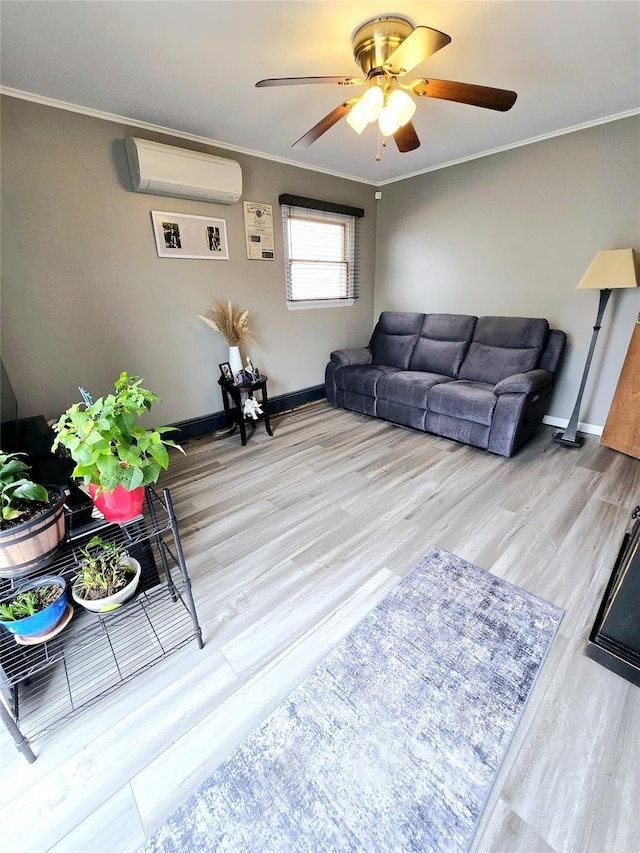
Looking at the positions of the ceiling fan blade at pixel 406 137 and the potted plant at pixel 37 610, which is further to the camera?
the ceiling fan blade at pixel 406 137

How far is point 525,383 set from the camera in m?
2.70

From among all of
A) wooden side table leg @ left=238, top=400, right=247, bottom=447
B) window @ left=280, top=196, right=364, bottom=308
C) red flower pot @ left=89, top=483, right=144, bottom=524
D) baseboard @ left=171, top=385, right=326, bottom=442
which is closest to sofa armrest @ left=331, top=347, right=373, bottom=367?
baseboard @ left=171, top=385, right=326, bottom=442

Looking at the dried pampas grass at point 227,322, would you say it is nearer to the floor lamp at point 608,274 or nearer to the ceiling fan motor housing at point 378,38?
the ceiling fan motor housing at point 378,38

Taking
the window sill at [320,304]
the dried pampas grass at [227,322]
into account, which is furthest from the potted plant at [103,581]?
the window sill at [320,304]

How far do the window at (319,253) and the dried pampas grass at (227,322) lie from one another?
28.7 inches

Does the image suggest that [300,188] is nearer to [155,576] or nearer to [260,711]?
[155,576]

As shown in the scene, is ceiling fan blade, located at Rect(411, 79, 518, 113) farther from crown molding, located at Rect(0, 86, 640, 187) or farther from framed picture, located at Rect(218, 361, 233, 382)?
framed picture, located at Rect(218, 361, 233, 382)

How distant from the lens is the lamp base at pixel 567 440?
2982 mm

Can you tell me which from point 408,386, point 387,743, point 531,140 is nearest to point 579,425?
point 408,386

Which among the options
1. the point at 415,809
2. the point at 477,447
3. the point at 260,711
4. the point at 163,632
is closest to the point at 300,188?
the point at 477,447

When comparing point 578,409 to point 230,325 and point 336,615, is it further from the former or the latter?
point 230,325

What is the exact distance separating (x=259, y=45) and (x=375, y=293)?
3010mm

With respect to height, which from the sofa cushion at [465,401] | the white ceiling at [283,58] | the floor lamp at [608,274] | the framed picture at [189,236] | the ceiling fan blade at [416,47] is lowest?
the sofa cushion at [465,401]

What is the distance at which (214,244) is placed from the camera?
3047mm
